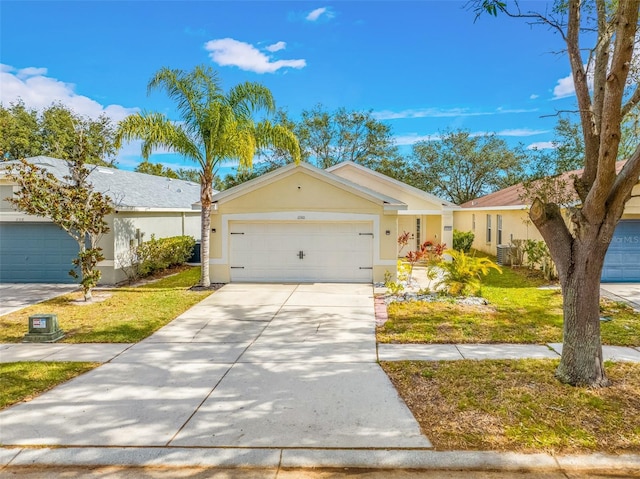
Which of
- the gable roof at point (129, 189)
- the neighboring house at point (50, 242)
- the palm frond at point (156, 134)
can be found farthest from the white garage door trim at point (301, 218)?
the palm frond at point (156, 134)

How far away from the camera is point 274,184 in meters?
13.7

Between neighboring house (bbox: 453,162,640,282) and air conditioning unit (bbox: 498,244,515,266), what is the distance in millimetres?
302

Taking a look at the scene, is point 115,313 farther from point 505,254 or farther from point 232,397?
point 505,254

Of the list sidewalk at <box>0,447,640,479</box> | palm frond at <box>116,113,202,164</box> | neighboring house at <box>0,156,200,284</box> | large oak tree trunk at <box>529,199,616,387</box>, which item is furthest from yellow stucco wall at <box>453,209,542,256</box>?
neighboring house at <box>0,156,200,284</box>

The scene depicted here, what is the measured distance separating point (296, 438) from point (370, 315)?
219 inches

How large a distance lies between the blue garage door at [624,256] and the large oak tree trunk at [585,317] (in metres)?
9.92

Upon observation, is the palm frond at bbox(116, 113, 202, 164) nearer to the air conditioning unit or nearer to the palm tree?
the palm tree

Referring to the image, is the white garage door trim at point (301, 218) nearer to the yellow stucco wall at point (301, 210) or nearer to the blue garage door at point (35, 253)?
the yellow stucco wall at point (301, 210)

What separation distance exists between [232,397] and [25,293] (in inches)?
406

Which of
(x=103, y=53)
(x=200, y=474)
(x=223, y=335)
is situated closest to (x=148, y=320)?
(x=223, y=335)

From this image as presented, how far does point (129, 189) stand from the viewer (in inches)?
644

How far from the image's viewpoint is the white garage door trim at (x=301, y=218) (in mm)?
13500

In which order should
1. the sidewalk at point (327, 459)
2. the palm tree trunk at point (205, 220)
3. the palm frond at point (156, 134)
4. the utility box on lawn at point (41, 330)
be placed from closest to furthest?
the sidewalk at point (327, 459) < the utility box on lawn at point (41, 330) < the palm frond at point (156, 134) < the palm tree trunk at point (205, 220)

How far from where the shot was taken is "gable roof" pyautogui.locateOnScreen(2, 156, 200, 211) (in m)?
14.3
